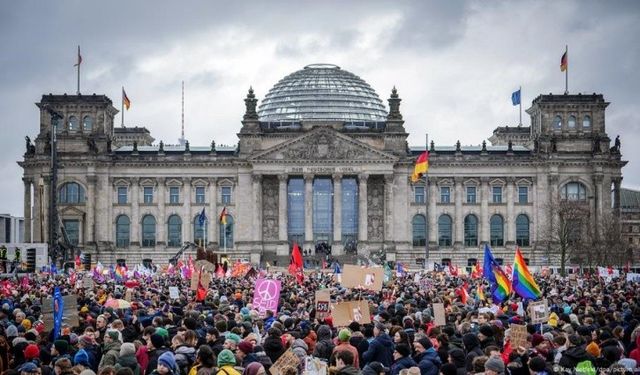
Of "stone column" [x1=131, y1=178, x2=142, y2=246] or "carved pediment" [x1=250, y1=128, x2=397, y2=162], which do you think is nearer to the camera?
"carved pediment" [x1=250, y1=128, x2=397, y2=162]

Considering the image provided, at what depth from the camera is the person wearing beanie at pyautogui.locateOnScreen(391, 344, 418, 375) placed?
16.8 meters

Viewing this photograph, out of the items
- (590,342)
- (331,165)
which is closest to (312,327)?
(590,342)

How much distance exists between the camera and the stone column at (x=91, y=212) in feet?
347

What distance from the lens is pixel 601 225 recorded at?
331 feet

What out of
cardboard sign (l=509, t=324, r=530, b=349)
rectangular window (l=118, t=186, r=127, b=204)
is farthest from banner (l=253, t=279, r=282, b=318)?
rectangular window (l=118, t=186, r=127, b=204)

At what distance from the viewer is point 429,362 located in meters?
16.9

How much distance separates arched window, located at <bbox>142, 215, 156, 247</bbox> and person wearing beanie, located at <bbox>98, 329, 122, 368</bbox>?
8933cm

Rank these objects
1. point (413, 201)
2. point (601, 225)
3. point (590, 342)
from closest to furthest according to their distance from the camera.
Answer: point (590, 342)
point (601, 225)
point (413, 201)

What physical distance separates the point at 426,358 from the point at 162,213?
92137 mm

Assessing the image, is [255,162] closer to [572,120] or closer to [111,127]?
[111,127]

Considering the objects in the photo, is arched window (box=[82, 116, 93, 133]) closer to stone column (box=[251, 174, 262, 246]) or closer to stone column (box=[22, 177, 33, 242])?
stone column (box=[22, 177, 33, 242])

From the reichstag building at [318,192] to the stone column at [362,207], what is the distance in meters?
0.12

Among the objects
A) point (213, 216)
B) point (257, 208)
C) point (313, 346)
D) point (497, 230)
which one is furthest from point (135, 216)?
point (313, 346)

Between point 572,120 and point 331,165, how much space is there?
2558cm
